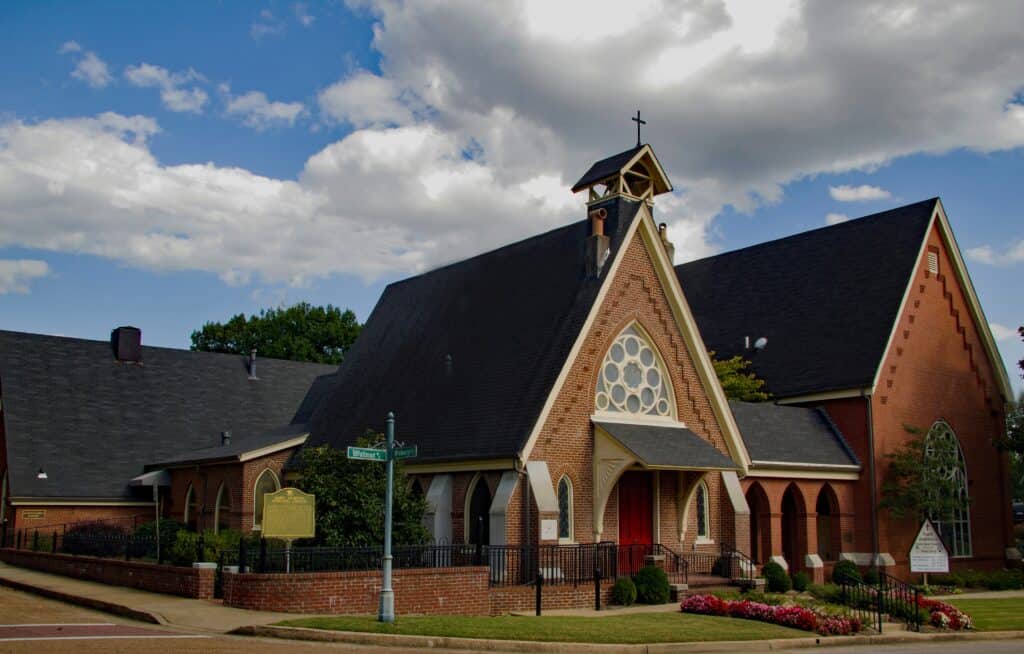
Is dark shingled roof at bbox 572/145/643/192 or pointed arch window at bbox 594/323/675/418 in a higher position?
dark shingled roof at bbox 572/145/643/192

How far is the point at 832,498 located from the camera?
3272 centimetres

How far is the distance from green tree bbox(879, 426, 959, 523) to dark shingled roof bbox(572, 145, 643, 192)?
1322 cm

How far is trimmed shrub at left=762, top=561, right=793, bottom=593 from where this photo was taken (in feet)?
88.7

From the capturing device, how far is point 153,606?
1934cm

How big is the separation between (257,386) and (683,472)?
24.5m

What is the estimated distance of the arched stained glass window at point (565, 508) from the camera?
2515cm

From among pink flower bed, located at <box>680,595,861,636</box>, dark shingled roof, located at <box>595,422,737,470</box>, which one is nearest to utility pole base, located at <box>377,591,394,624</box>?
pink flower bed, located at <box>680,595,861,636</box>

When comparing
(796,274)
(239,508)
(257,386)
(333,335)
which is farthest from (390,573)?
(333,335)

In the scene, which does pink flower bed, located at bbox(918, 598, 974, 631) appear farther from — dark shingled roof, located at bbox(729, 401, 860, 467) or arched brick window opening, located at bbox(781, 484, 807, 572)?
arched brick window opening, located at bbox(781, 484, 807, 572)

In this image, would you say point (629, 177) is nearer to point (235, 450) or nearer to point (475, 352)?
point (475, 352)

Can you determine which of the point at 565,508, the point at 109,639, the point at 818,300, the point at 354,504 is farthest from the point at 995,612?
the point at 109,639

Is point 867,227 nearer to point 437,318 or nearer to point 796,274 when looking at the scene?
point 796,274

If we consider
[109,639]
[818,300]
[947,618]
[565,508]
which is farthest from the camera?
[818,300]

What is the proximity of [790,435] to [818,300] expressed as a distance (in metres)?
7.73
